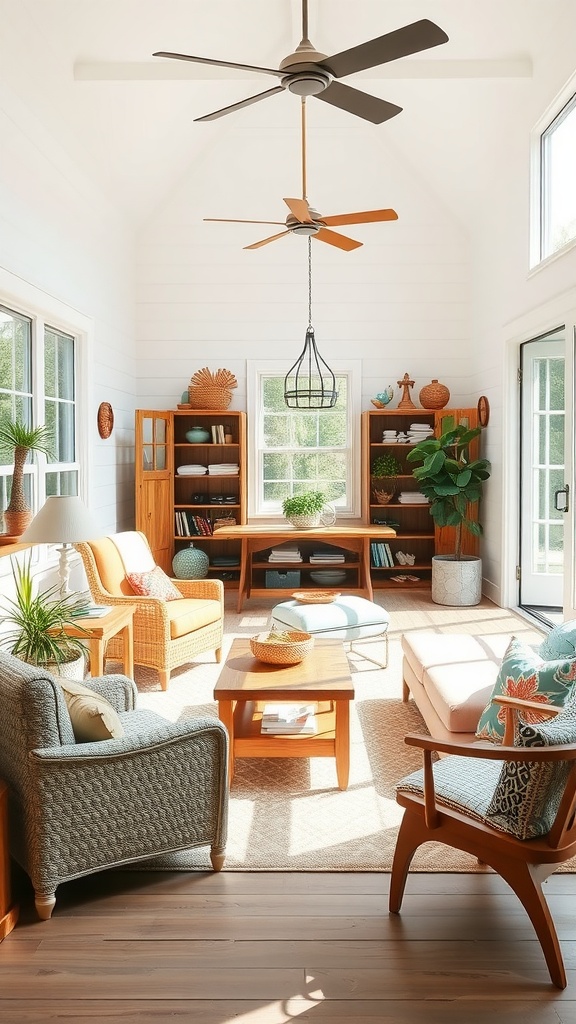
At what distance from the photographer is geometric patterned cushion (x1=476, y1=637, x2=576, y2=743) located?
2.63 meters

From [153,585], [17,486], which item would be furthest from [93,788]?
[153,585]

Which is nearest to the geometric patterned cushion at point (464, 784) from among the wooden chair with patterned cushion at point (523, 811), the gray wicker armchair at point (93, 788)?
the wooden chair with patterned cushion at point (523, 811)

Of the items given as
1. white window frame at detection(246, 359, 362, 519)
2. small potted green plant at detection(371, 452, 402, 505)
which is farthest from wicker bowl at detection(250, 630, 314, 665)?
white window frame at detection(246, 359, 362, 519)

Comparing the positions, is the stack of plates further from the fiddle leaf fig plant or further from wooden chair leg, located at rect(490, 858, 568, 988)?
wooden chair leg, located at rect(490, 858, 568, 988)

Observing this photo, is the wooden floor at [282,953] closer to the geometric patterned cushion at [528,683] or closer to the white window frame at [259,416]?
the geometric patterned cushion at [528,683]

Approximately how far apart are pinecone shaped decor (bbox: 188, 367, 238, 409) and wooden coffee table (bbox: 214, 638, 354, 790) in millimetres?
4653

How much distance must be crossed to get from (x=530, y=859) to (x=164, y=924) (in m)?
1.08

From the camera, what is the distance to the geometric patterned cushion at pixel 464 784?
229 cm

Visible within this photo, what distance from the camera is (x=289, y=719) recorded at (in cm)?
352

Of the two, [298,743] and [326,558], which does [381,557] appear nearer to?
[326,558]

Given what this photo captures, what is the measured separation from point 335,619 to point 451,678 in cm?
124

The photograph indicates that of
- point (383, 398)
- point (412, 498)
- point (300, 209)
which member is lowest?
point (412, 498)

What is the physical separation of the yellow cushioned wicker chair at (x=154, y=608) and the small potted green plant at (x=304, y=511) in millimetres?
2049

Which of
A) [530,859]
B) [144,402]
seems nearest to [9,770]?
[530,859]
